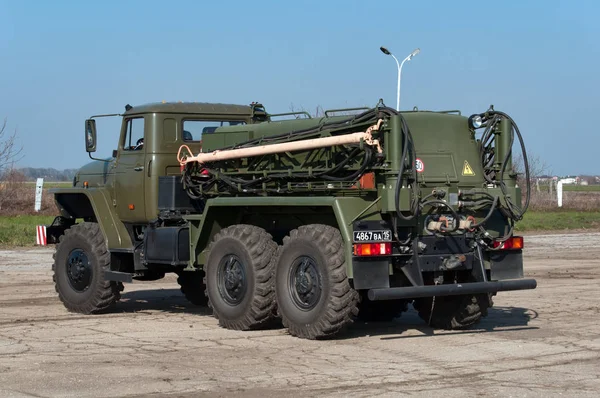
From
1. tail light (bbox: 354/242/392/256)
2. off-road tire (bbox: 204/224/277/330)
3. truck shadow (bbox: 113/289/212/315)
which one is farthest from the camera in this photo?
truck shadow (bbox: 113/289/212/315)

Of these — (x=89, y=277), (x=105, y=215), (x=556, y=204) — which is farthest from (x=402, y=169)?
(x=556, y=204)

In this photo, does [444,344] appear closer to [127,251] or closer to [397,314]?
[397,314]

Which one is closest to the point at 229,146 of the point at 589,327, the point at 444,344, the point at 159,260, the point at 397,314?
the point at 159,260

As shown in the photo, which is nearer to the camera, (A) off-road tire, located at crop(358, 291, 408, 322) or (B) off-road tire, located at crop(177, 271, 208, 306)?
(A) off-road tire, located at crop(358, 291, 408, 322)

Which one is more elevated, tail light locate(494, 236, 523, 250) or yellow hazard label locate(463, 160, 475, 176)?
yellow hazard label locate(463, 160, 475, 176)

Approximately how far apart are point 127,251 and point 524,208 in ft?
18.2

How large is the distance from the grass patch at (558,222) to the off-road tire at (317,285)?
2630cm

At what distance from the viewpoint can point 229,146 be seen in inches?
531

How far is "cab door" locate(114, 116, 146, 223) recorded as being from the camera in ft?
47.2

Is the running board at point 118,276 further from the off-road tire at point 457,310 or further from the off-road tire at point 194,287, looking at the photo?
the off-road tire at point 457,310

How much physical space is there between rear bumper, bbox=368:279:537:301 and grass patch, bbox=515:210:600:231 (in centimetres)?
2585

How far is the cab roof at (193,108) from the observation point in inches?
568

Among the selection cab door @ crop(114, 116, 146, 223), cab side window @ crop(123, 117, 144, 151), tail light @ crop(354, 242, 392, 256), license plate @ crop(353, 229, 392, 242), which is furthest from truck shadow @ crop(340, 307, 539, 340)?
cab side window @ crop(123, 117, 144, 151)

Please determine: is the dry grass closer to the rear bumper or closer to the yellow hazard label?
the yellow hazard label
